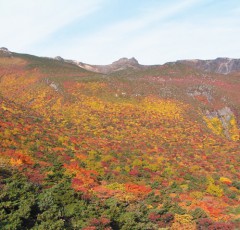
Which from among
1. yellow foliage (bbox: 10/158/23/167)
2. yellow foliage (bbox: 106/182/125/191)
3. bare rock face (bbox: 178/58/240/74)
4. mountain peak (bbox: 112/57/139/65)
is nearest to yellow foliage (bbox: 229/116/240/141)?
yellow foliage (bbox: 106/182/125/191)

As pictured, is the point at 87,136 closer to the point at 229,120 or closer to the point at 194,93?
the point at 229,120

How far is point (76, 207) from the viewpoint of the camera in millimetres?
17562

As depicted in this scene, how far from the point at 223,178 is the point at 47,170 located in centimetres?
2018

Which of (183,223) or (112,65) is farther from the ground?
(112,65)

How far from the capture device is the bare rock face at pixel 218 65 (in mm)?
135250

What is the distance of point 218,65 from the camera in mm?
142375

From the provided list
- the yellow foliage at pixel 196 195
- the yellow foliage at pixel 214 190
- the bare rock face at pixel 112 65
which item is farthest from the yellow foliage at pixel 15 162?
the bare rock face at pixel 112 65

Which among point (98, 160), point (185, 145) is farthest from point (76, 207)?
point (185, 145)

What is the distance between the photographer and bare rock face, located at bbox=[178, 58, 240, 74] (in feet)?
444

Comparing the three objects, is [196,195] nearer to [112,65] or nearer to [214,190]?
[214,190]

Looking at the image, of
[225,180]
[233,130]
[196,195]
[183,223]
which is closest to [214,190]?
[196,195]

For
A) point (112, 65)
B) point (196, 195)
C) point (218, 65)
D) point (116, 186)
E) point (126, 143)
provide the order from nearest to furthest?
1. point (116, 186)
2. point (196, 195)
3. point (126, 143)
4. point (218, 65)
5. point (112, 65)

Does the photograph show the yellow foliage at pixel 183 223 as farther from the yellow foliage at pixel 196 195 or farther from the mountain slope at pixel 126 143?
the yellow foliage at pixel 196 195

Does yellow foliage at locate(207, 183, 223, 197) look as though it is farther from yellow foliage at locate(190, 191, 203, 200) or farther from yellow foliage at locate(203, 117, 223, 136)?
yellow foliage at locate(203, 117, 223, 136)
